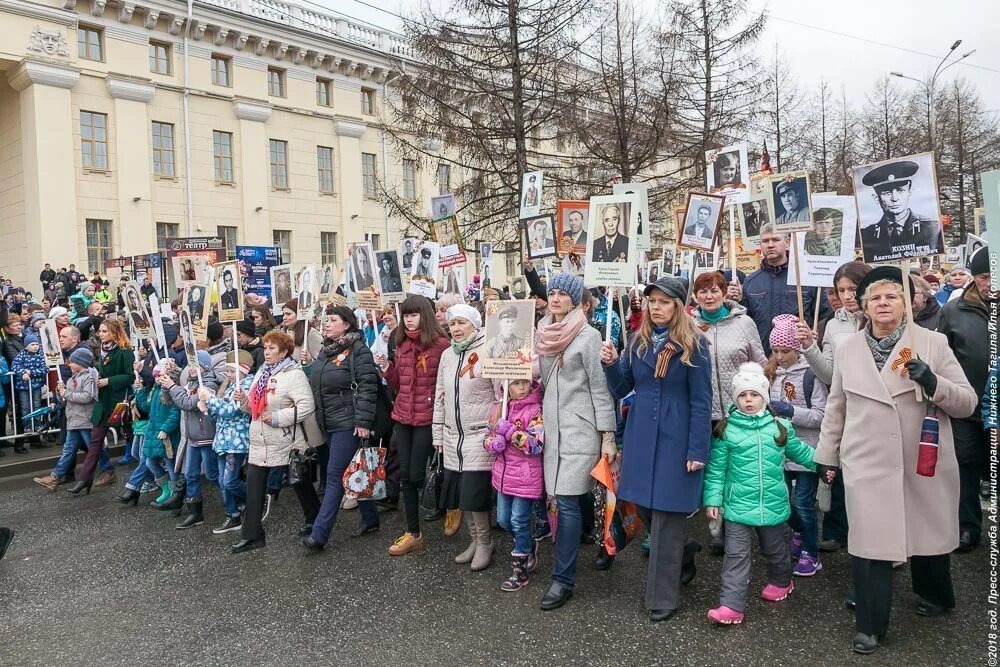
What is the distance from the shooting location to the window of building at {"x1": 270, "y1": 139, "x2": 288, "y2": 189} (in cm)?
3262

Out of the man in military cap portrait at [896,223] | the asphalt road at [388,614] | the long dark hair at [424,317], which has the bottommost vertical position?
the asphalt road at [388,614]

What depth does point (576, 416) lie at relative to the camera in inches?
188

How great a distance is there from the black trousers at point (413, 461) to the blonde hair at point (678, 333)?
2211 millimetres

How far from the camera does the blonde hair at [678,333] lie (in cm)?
430

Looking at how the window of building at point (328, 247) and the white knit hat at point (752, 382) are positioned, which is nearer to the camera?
the white knit hat at point (752, 382)

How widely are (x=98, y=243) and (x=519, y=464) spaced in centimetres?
2755

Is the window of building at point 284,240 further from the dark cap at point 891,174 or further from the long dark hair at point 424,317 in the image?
the dark cap at point 891,174

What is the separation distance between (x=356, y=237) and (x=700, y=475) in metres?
31.8

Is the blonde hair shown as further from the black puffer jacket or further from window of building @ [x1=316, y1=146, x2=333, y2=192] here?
window of building @ [x1=316, y1=146, x2=333, y2=192]

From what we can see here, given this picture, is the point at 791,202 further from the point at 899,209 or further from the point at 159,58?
the point at 159,58

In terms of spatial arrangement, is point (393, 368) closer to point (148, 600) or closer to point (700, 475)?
point (148, 600)

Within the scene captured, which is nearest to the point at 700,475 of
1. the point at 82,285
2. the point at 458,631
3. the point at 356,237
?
the point at 458,631

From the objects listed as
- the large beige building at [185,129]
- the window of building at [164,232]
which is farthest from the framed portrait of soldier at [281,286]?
the window of building at [164,232]

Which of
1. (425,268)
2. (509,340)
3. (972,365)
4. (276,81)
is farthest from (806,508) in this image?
(276,81)
